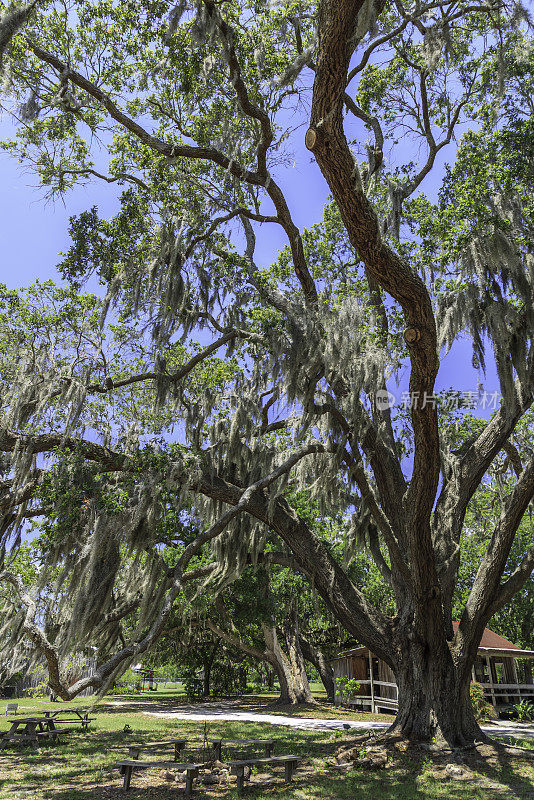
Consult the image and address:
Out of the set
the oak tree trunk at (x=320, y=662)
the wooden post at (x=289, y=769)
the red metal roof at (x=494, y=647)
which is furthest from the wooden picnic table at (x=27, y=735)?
the oak tree trunk at (x=320, y=662)

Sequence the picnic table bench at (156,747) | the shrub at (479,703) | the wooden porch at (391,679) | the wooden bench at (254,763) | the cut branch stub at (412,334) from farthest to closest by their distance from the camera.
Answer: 1. the wooden porch at (391,679)
2. the shrub at (479,703)
3. the picnic table bench at (156,747)
4. the cut branch stub at (412,334)
5. the wooden bench at (254,763)

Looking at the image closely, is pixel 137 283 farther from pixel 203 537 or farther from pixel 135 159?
pixel 203 537

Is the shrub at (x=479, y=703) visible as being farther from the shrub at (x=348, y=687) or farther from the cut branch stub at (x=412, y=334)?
the cut branch stub at (x=412, y=334)

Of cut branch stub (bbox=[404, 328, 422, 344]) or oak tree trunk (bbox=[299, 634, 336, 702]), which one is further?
oak tree trunk (bbox=[299, 634, 336, 702])

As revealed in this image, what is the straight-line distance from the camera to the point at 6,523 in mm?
7988

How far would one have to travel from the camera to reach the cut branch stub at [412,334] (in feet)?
20.7

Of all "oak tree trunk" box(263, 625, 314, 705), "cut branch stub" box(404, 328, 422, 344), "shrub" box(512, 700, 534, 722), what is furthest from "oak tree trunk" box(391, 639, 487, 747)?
"oak tree trunk" box(263, 625, 314, 705)

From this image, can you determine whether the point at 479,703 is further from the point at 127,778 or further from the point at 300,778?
the point at 127,778

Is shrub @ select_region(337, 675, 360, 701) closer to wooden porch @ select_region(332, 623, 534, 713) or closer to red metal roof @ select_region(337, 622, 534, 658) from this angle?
wooden porch @ select_region(332, 623, 534, 713)

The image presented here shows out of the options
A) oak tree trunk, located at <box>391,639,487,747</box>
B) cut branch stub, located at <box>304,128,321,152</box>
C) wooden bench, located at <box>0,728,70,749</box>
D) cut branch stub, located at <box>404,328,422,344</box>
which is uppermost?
cut branch stub, located at <box>304,128,321,152</box>

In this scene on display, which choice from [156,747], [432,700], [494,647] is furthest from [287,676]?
[432,700]

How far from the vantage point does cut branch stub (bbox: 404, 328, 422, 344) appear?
6.30 metres

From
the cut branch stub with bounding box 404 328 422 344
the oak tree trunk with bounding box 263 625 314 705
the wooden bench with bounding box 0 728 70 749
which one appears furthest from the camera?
the oak tree trunk with bounding box 263 625 314 705

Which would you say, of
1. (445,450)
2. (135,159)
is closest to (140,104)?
(135,159)
